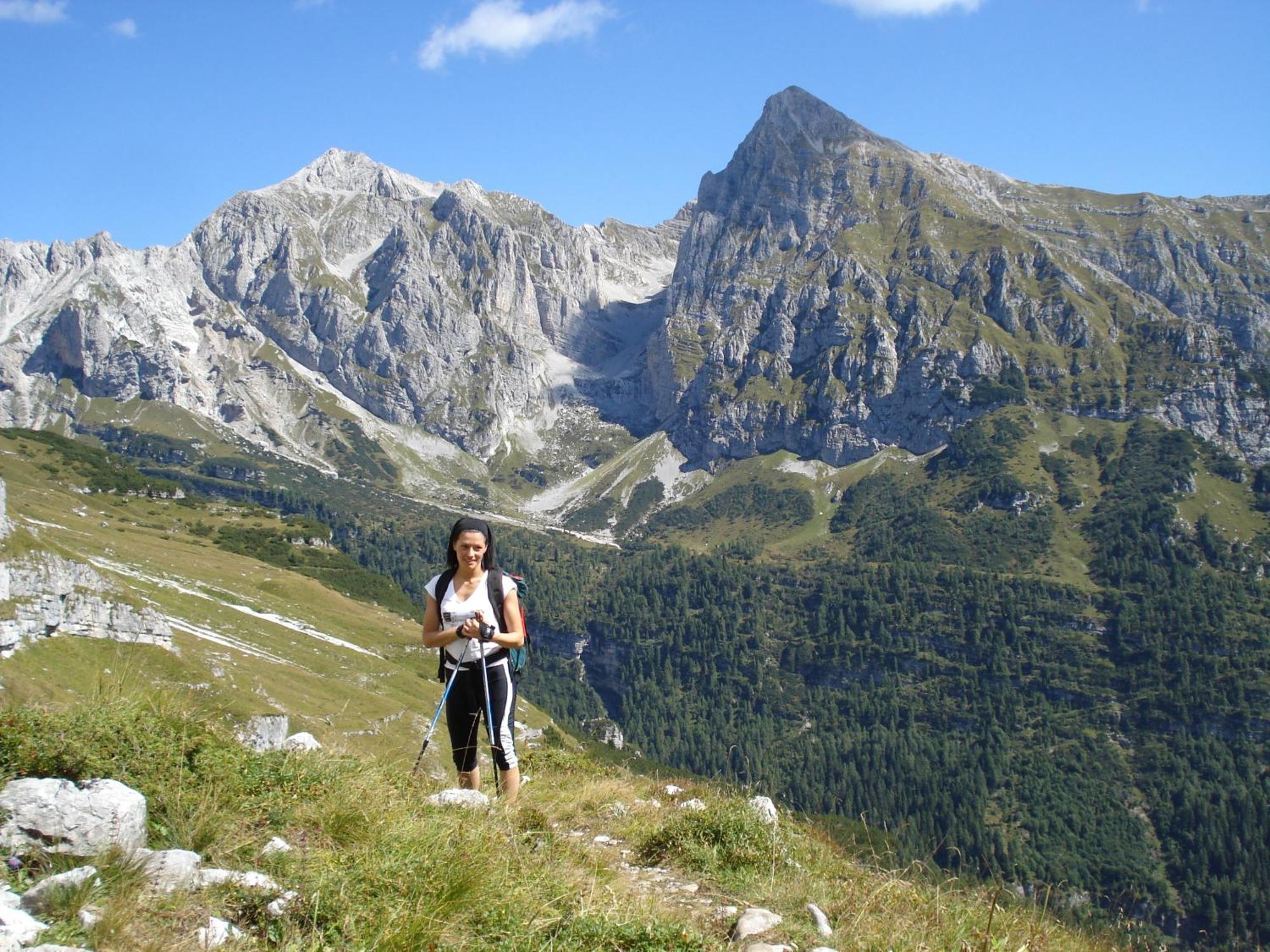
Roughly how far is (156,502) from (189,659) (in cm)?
13201

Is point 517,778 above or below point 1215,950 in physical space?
above

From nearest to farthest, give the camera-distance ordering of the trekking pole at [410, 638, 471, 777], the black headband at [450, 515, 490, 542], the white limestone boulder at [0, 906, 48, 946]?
the white limestone boulder at [0, 906, 48, 946] → the trekking pole at [410, 638, 471, 777] → the black headband at [450, 515, 490, 542]

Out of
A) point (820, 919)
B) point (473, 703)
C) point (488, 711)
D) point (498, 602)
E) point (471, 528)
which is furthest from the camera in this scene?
point (471, 528)

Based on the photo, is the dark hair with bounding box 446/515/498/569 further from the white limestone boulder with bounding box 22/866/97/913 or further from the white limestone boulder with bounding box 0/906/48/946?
the white limestone boulder with bounding box 0/906/48/946

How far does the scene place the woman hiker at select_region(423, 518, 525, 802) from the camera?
1075cm

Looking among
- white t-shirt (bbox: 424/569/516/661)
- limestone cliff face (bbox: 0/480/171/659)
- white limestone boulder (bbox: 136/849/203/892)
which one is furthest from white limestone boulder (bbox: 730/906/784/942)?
limestone cliff face (bbox: 0/480/171/659)

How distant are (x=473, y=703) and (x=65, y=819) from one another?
5264mm

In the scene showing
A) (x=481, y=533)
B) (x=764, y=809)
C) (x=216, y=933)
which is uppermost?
(x=481, y=533)

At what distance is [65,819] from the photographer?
625cm

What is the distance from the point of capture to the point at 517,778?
35.1 ft

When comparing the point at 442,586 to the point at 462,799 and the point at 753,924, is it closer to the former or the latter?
the point at 462,799

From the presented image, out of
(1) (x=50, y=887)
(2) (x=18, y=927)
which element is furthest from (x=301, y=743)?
(2) (x=18, y=927)

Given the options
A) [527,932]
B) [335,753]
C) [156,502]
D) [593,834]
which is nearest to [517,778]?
[593,834]

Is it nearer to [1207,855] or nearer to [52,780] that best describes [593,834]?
[52,780]
